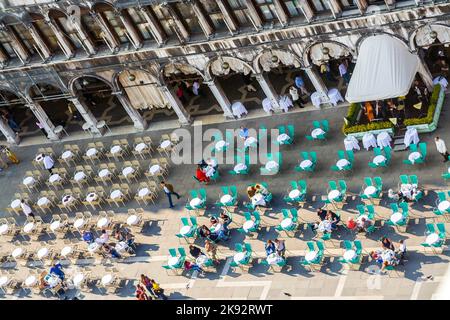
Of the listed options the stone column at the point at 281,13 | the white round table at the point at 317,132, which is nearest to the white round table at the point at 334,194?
the white round table at the point at 317,132

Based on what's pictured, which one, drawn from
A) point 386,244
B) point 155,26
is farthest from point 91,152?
point 386,244

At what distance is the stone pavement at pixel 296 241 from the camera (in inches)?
1672

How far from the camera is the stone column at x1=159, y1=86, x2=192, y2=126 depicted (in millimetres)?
60756

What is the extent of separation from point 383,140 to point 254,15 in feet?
39.4

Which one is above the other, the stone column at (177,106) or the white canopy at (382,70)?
the stone column at (177,106)

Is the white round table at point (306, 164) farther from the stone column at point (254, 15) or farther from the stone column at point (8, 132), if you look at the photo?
the stone column at point (8, 132)

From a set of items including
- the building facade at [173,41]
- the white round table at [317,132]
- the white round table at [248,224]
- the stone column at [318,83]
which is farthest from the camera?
the stone column at [318,83]

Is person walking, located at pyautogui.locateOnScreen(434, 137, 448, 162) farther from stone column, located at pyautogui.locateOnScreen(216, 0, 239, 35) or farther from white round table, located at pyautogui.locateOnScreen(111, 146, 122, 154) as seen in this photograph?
white round table, located at pyautogui.locateOnScreen(111, 146, 122, 154)

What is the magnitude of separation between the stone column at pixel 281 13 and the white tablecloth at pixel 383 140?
9909mm

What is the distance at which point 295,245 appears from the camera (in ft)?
154

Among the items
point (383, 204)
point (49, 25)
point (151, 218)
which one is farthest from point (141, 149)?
point (383, 204)

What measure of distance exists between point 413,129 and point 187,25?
17.6 metres

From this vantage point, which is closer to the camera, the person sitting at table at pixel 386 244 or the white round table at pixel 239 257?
the person sitting at table at pixel 386 244
